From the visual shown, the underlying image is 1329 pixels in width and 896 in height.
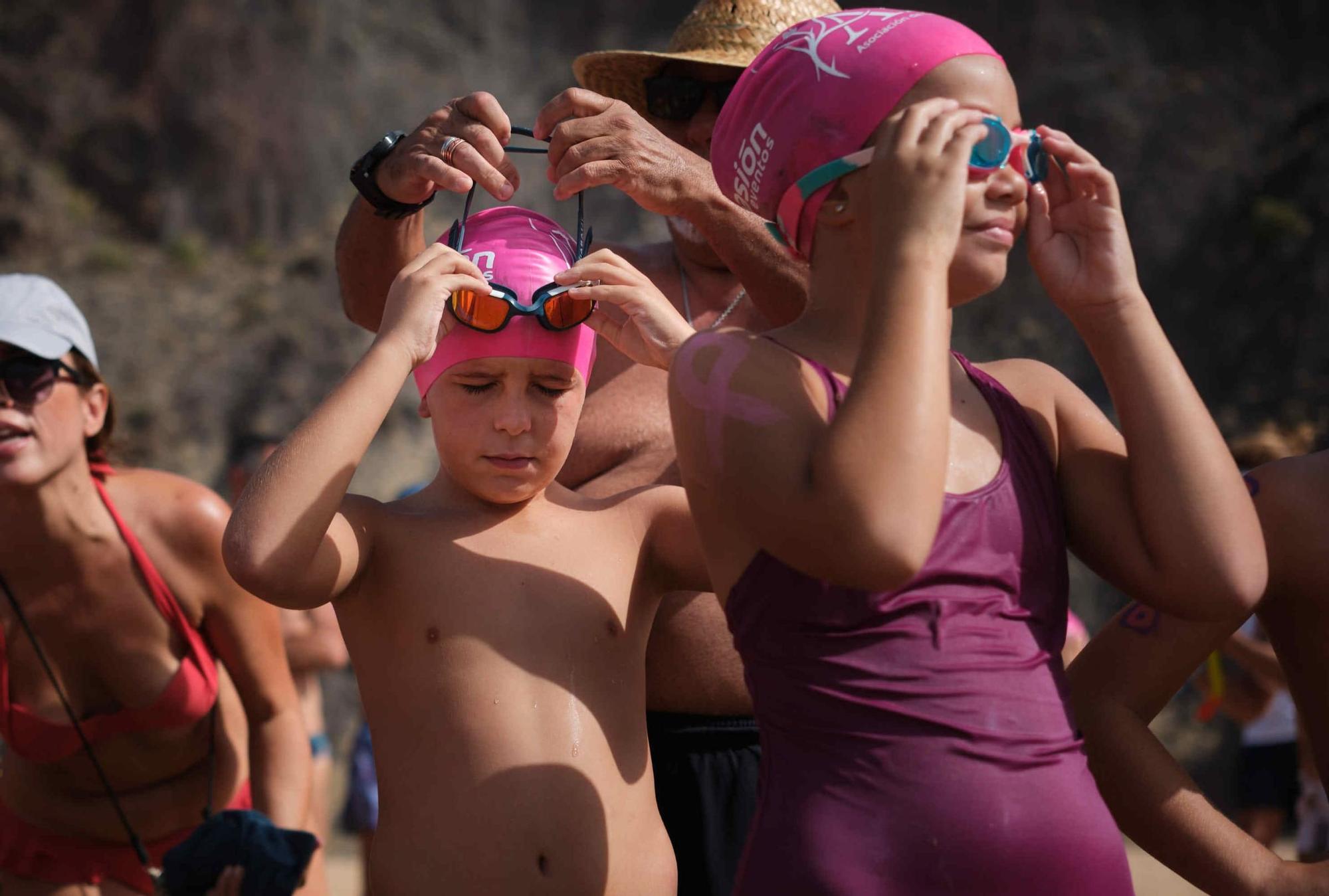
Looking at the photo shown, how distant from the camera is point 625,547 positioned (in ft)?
9.46

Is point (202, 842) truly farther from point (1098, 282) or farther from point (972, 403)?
point (1098, 282)

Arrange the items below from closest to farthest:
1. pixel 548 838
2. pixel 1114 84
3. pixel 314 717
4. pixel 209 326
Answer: pixel 548 838 → pixel 314 717 → pixel 209 326 → pixel 1114 84

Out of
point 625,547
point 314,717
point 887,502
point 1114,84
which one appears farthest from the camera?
point 1114,84

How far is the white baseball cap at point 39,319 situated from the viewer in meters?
3.88

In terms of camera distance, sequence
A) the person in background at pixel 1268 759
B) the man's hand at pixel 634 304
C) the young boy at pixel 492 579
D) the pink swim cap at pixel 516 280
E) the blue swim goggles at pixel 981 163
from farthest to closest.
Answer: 1. the person in background at pixel 1268 759
2. the pink swim cap at pixel 516 280
3. the man's hand at pixel 634 304
4. the young boy at pixel 492 579
5. the blue swim goggles at pixel 981 163

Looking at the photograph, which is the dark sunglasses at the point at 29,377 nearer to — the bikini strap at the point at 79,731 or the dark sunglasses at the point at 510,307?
the bikini strap at the point at 79,731

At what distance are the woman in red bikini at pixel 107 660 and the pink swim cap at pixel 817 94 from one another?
2.32 m

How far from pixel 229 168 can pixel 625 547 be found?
668 inches

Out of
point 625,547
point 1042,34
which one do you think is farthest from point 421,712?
point 1042,34

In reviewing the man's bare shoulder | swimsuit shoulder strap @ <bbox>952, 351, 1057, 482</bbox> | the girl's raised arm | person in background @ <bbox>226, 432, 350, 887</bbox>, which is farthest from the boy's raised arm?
person in background @ <bbox>226, 432, 350, 887</bbox>

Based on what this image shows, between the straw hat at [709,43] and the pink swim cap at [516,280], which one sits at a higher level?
the straw hat at [709,43]

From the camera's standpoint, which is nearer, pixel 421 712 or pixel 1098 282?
pixel 1098 282

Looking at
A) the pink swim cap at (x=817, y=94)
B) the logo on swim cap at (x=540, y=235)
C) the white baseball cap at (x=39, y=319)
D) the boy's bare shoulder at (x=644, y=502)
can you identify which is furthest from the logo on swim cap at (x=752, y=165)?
the white baseball cap at (x=39, y=319)

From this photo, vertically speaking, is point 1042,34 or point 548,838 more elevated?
point 1042,34
